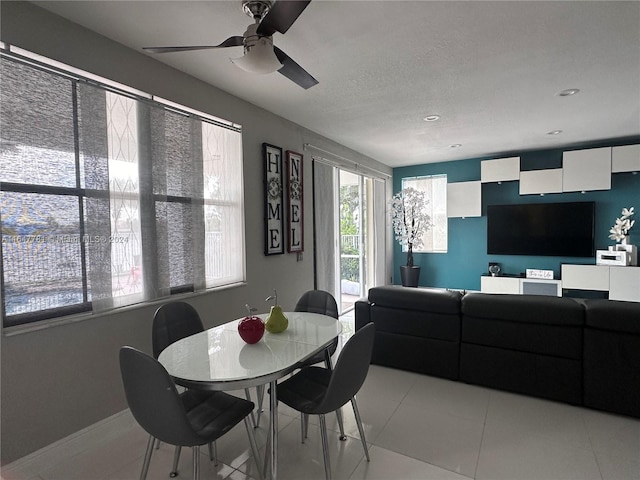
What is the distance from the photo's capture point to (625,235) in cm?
481

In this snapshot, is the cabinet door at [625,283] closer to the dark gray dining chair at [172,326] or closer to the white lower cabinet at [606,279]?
the white lower cabinet at [606,279]

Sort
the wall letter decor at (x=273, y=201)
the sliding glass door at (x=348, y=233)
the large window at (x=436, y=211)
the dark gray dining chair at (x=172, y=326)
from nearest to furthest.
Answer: the dark gray dining chair at (x=172, y=326)
the wall letter decor at (x=273, y=201)
the sliding glass door at (x=348, y=233)
the large window at (x=436, y=211)

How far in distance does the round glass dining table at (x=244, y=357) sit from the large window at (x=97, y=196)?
781 millimetres

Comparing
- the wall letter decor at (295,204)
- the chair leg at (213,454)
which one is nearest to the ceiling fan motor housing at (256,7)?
the wall letter decor at (295,204)

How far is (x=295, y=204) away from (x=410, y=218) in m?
3.12

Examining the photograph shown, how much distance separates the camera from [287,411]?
7.92ft

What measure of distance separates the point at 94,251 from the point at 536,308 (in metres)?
3.05

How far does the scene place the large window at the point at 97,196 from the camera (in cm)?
179

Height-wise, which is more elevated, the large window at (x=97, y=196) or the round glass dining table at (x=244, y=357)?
the large window at (x=97, y=196)

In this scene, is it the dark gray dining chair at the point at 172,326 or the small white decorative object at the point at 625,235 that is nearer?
the dark gray dining chair at the point at 172,326

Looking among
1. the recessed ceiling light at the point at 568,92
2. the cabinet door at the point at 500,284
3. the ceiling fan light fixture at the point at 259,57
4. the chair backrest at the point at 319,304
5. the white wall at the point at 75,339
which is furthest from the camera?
the cabinet door at the point at 500,284

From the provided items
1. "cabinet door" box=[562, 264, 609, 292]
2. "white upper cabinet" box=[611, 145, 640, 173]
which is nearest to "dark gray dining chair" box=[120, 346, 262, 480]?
"cabinet door" box=[562, 264, 609, 292]

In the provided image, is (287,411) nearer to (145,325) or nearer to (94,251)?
(145,325)

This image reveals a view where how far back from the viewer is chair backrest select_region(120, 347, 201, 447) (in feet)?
4.16
